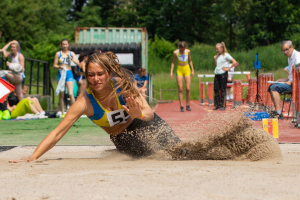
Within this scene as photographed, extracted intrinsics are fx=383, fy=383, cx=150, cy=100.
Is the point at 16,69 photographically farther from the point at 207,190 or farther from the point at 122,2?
the point at 122,2

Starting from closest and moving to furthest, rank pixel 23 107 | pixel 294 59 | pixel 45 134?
pixel 45 134 → pixel 294 59 → pixel 23 107

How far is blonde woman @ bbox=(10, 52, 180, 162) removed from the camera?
3627 millimetres

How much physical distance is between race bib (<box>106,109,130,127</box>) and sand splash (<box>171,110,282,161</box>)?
650 millimetres

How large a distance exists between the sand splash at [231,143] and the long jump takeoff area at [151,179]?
9 centimetres

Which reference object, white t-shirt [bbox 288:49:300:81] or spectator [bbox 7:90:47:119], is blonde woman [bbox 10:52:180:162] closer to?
white t-shirt [bbox 288:49:300:81]

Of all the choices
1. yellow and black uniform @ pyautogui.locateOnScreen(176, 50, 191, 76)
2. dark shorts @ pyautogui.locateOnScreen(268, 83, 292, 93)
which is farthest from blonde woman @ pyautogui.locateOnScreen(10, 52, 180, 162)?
yellow and black uniform @ pyautogui.locateOnScreen(176, 50, 191, 76)

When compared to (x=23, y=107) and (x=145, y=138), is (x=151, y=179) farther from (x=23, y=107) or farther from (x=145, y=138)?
(x=23, y=107)

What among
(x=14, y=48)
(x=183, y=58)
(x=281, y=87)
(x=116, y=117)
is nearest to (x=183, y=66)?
(x=183, y=58)

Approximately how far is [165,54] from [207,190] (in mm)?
31934

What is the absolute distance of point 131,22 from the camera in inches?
1753

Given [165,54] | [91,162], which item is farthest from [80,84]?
[165,54]

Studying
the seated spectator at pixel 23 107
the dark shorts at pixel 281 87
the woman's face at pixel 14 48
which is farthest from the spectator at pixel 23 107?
the dark shorts at pixel 281 87

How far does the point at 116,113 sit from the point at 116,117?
1.9 inches

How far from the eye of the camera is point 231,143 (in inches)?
158
